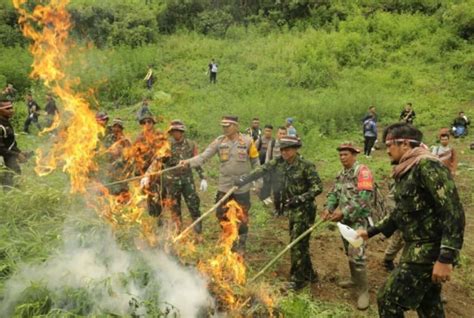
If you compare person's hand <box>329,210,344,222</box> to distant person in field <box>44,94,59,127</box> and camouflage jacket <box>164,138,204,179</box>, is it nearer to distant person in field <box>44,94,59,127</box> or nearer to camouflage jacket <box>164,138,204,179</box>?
camouflage jacket <box>164,138,204,179</box>

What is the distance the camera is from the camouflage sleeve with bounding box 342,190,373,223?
5.36 metres

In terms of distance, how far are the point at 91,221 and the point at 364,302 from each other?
334cm

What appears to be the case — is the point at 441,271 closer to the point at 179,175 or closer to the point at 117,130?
the point at 179,175

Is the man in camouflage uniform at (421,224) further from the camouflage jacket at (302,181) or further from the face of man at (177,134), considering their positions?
the face of man at (177,134)

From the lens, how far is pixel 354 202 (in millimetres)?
5391

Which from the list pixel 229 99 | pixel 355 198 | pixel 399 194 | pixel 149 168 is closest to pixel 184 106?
pixel 229 99

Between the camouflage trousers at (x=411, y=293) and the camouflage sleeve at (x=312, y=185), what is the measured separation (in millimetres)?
1905

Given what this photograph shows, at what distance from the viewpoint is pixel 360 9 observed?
98.0 ft

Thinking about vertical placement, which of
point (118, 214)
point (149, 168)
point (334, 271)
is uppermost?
point (118, 214)

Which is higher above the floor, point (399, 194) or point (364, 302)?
point (399, 194)

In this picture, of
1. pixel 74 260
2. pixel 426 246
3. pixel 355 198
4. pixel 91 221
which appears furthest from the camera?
pixel 355 198

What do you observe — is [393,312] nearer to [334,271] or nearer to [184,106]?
[334,271]

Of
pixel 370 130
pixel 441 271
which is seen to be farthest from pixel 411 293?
pixel 370 130

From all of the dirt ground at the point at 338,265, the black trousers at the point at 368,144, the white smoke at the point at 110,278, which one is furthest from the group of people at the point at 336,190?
the black trousers at the point at 368,144
